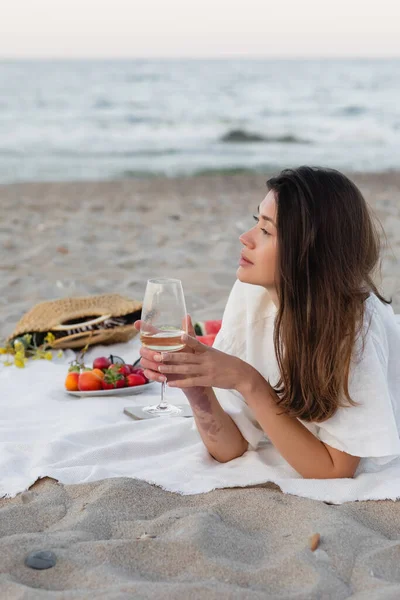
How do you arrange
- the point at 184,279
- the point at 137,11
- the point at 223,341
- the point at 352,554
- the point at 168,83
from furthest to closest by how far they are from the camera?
the point at 168,83
the point at 137,11
the point at 184,279
the point at 223,341
the point at 352,554

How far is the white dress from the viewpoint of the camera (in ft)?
9.82

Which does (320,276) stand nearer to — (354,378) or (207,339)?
(354,378)

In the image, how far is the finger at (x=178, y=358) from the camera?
2.88 metres

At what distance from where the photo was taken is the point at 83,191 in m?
13.4

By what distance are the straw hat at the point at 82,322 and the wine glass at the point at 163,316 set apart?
95.4 inches

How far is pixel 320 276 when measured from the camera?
2.96 metres

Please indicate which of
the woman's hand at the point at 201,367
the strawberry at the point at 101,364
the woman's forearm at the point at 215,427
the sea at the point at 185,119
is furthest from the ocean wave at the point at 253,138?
the woman's hand at the point at 201,367

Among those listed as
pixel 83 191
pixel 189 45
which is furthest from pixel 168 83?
pixel 83 191

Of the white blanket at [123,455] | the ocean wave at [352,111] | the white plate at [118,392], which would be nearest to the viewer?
the white blanket at [123,455]

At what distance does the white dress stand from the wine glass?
0.63 m

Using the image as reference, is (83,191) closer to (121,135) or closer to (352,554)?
(121,135)

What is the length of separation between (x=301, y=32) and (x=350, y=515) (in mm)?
32478

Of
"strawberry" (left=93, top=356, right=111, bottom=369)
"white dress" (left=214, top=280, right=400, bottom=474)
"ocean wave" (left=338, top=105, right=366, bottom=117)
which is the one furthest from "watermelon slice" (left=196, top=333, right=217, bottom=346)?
"ocean wave" (left=338, top=105, right=366, bottom=117)

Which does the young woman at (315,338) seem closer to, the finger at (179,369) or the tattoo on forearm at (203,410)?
the finger at (179,369)
